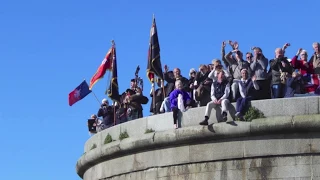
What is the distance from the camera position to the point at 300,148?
681 inches

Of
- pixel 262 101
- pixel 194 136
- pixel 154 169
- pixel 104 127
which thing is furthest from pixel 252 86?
pixel 104 127

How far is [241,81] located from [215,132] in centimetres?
126

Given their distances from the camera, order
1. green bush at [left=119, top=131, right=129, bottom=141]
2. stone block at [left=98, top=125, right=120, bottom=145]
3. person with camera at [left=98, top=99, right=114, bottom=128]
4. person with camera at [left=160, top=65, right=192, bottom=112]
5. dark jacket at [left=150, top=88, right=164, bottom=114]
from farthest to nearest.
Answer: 1. person with camera at [left=98, top=99, right=114, bottom=128]
2. dark jacket at [left=150, top=88, right=164, bottom=114]
3. stone block at [left=98, top=125, right=120, bottom=145]
4. green bush at [left=119, top=131, right=129, bottom=141]
5. person with camera at [left=160, top=65, right=192, bottom=112]

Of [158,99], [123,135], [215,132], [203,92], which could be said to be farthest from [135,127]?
[215,132]

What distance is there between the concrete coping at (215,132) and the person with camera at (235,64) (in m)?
0.78

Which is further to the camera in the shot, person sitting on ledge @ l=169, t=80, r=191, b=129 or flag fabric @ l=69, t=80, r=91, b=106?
flag fabric @ l=69, t=80, r=91, b=106

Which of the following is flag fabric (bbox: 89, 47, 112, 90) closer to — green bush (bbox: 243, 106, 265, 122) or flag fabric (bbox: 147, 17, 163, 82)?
flag fabric (bbox: 147, 17, 163, 82)

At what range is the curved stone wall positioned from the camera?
56.7 ft

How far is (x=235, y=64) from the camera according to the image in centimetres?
1923

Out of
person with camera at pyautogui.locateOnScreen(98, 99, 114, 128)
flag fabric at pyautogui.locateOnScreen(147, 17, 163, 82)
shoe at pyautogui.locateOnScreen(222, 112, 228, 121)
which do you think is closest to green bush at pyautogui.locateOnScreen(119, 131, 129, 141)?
flag fabric at pyautogui.locateOnScreen(147, 17, 163, 82)

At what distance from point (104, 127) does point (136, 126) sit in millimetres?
2928

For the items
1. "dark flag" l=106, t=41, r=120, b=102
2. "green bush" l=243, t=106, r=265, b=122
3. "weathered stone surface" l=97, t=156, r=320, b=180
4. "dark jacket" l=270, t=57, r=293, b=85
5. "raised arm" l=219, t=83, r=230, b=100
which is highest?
"dark flag" l=106, t=41, r=120, b=102

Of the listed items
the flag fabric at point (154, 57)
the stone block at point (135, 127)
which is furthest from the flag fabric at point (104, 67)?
the stone block at point (135, 127)

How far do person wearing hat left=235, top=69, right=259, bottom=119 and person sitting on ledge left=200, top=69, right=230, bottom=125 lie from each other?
0.27 m
